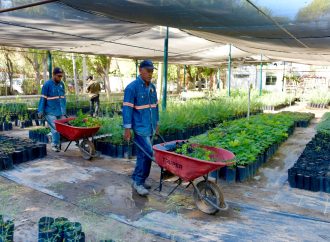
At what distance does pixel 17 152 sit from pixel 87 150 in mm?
1060

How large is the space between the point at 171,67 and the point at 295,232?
25.8m

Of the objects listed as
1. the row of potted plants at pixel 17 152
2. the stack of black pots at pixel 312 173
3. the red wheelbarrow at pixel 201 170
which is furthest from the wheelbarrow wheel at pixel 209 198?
the row of potted plants at pixel 17 152

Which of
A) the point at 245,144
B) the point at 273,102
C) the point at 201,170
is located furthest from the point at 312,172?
the point at 273,102

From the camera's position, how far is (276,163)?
508 cm

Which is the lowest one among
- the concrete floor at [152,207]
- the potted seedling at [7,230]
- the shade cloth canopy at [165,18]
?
the concrete floor at [152,207]

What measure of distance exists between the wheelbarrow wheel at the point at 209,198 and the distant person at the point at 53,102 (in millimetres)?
3193

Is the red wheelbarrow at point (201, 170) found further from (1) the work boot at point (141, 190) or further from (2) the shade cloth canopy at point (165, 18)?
(2) the shade cloth canopy at point (165, 18)

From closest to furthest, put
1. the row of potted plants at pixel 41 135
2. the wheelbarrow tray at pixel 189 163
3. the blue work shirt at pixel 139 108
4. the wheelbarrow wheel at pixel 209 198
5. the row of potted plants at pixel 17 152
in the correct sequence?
the wheelbarrow tray at pixel 189 163, the wheelbarrow wheel at pixel 209 198, the blue work shirt at pixel 139 108, the row of potted plants at pixel 17 152, the row of potted plants at pixel 41 135

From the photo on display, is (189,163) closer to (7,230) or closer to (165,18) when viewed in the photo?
(7,230)

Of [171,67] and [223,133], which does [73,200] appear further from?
[171,67]

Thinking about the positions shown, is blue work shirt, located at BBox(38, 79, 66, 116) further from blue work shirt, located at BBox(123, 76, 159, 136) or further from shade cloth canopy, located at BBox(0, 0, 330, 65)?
blue work shirt, located at BBox(123, 76, 159, 136)

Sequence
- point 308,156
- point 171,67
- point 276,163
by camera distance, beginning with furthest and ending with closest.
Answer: point 171,67
point 276,163
point 308,156

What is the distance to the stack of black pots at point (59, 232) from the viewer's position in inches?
88.1

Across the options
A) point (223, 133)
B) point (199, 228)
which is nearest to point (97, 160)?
point (223, 133)
